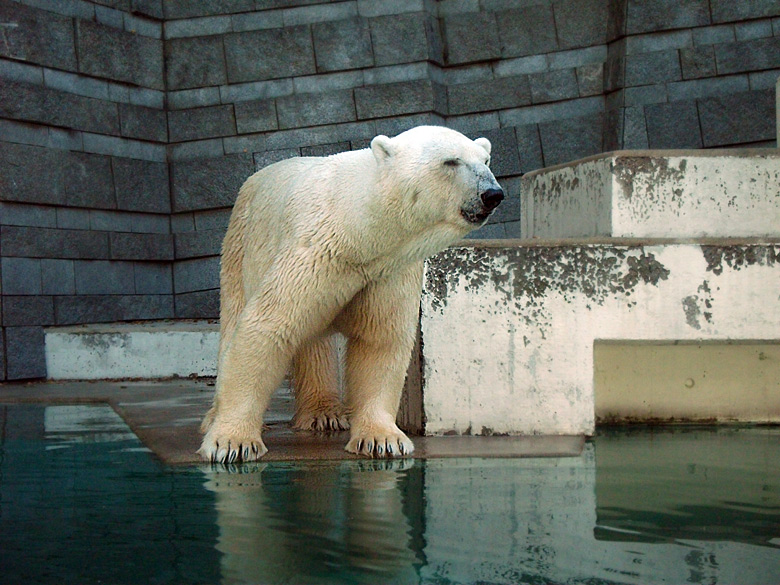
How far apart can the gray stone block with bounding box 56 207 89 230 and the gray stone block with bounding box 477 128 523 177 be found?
3519mm

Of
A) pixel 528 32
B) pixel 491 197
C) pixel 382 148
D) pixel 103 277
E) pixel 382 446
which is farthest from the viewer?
pixel 528 32

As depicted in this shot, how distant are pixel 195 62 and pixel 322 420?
561 centimetres

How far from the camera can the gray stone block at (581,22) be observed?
9.13 m

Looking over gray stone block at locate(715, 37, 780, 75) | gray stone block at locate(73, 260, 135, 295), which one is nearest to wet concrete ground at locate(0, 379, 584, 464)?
gray stone block at locate(73, 260, 135, 295)

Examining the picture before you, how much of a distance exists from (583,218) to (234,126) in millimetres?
4812

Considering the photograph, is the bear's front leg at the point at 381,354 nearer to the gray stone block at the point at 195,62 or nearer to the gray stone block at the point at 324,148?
the gray stone block at the point at 324,148

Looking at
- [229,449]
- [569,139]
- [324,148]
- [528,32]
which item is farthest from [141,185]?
[229,449]

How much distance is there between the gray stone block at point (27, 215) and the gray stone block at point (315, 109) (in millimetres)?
2193

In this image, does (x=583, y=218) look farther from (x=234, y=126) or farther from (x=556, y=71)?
(x=234, y=126)

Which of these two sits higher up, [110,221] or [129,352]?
[110,221]

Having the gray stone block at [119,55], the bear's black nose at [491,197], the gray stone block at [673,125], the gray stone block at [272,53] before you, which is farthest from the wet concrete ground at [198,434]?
the gray stone block at [673,125]

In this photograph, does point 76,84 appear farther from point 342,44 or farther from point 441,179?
point 441,179

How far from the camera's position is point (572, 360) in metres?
4.44

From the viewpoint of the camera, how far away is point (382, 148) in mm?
3613
